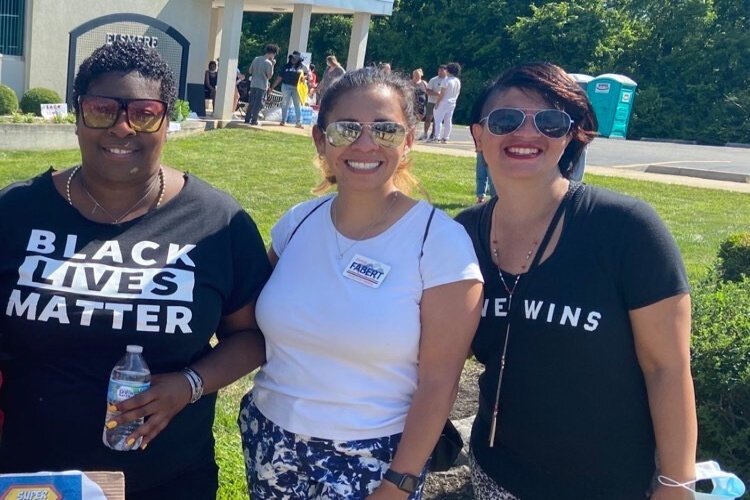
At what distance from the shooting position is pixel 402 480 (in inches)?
86.6

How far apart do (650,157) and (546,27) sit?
17.4m

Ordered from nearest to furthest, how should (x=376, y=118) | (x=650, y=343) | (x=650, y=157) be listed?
(x=650, y=343) < (x=376, y=118) < (x=650, y=157)

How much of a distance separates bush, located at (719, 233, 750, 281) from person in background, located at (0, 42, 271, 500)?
13.7 ft

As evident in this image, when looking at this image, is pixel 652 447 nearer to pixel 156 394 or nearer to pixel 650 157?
pixel 156 394

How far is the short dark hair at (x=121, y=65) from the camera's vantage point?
2.38 metres

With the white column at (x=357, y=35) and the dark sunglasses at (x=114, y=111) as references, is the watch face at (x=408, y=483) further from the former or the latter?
the white column at (x=357, y=35)

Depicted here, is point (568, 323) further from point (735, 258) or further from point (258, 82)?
point (258, 82)

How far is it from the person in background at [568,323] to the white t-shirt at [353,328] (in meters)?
0.23

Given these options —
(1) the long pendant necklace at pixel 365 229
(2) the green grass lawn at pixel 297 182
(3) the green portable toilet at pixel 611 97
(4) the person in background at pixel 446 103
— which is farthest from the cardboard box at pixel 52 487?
(3) the green portable toilet at pixel 611 97

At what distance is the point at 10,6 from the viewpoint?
17406 millimetres

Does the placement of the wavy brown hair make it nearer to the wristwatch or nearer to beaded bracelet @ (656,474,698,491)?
the wristwatch

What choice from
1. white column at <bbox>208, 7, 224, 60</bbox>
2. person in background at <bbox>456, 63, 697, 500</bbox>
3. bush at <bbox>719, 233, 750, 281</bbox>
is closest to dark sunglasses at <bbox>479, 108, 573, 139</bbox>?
person in background at <bbox>456, 63, 697, 500</bbox>

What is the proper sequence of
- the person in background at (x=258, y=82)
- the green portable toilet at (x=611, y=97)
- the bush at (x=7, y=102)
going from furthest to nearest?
the green portable toilet at (x=611, y=97), the person in background at (x=258, y=82), the bush at (x=7, y=102)

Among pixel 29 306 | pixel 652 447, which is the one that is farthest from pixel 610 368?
pixel 29 306
